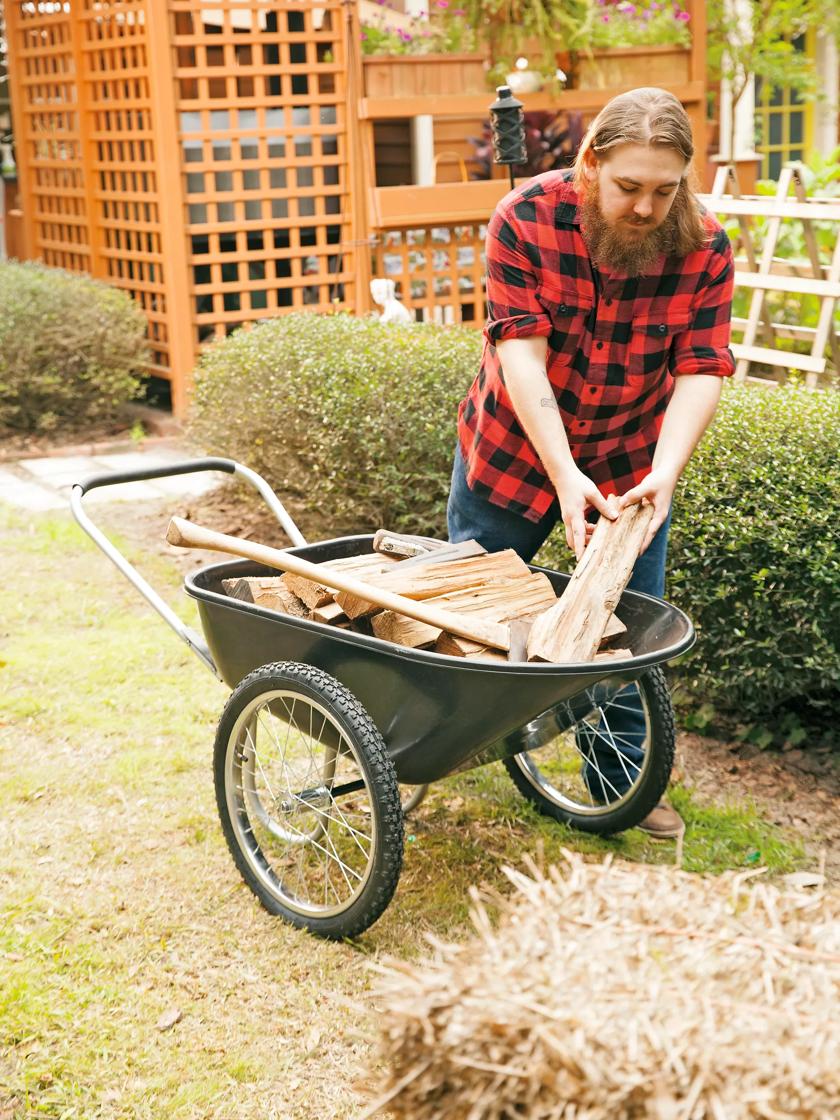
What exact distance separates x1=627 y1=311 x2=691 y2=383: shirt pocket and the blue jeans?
0.37 metres

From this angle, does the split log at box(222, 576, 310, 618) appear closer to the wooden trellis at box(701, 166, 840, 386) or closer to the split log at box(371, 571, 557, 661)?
the split log at box(371, 571, 557, 661)

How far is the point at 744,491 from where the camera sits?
3.45 meters

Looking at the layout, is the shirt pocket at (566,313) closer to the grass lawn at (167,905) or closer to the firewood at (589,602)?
the firewood at (589,602)

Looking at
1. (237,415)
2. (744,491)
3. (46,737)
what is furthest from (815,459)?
(237,415)

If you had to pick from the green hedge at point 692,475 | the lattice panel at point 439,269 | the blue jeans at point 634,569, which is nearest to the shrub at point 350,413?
the green hedge at point 692,475

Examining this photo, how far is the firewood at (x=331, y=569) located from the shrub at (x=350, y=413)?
1.80 metres

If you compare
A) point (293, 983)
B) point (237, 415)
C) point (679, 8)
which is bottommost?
point (293, 983)

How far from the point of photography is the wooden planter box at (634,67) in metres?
Answer: 8.20

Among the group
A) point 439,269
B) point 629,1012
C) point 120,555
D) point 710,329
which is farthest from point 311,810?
point 439,269

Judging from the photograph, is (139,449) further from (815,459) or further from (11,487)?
(815,459)

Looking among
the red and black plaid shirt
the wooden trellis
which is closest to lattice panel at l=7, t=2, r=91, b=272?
the wooden trellis

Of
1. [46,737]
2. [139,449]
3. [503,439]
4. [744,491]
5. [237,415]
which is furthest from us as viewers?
[139,449]

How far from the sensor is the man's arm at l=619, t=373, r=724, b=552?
2.52 meters

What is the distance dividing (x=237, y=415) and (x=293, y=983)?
11.2 feet
